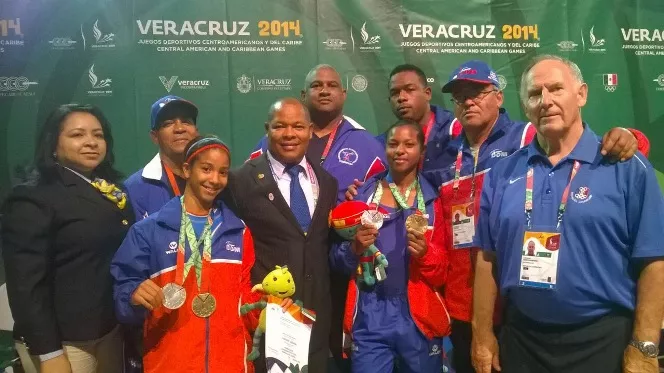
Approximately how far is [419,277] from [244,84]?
271cm

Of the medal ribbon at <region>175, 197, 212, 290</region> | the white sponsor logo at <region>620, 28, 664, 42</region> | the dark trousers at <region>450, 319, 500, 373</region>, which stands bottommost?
the dark trousers at <region>450, 319, 500, 373</region>

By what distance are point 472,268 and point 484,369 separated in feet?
1.82

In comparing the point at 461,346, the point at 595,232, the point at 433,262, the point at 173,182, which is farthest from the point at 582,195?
the point at 173,182

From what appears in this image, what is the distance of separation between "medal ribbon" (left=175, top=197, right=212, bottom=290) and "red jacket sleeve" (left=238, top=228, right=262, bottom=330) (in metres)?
0.18

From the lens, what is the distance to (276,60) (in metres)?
4.80

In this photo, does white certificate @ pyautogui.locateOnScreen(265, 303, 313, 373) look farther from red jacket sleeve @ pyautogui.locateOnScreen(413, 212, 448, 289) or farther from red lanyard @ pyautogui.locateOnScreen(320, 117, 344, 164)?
red lanyard @ pyautogui.locateOnScreen(320, 117, 344, 164)

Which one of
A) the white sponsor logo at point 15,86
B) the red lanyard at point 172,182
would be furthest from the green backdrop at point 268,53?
the red lanyard at point 172,182

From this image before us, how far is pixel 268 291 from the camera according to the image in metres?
2.48

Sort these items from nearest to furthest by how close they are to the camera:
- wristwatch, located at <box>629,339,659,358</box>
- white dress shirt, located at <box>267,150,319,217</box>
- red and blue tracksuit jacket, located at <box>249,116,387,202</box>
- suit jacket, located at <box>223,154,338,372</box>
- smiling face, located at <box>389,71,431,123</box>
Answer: wristwatch, located at <box>629,339,659,358</box>
suit jacket, located at <box>223,154,338,372</box>
white dress shirt, located at <box>267,150,319,217</box>
red and blue tracksuit jacket, located at <box>249,116,387,202</box>
smiling face, located at <box>389,71,431,123</box>

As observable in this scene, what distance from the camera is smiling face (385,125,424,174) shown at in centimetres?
295

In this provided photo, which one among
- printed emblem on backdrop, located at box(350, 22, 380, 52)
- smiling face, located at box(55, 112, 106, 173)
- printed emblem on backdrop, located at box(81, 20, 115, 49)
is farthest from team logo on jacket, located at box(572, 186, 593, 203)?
printed emblem on backdrop, located at box(81, 20, 115, 49)

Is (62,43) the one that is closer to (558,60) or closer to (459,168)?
(459,168)

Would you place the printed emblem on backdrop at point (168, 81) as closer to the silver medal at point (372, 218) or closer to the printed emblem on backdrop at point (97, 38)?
the printed emblem on backdrop at point (97, 38)

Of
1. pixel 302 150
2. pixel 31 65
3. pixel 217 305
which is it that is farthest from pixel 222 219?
pixel 31 65
